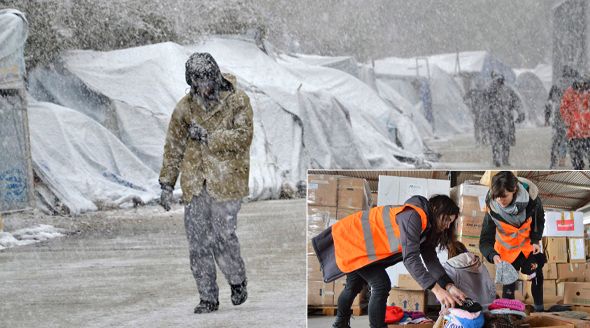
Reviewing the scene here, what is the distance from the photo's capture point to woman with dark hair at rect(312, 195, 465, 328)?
2.87 meters

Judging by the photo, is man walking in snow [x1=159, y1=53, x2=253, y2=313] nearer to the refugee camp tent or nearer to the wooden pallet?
the wooden pallet

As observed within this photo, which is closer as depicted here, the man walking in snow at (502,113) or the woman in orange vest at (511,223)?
the woman in orange vest at (511,223)

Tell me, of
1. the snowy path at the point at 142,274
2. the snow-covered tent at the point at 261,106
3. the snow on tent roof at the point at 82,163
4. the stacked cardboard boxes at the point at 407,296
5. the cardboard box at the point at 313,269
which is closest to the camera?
the stacked cardboard boxes at the point at 407,296

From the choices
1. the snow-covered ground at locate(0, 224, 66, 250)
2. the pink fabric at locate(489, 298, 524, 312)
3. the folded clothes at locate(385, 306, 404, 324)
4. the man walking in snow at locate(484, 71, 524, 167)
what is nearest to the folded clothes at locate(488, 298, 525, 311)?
the pink fabric at locate(489, 298, 524, 312)

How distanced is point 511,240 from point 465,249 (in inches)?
6.5

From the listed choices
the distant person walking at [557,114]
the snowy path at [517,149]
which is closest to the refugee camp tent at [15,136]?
the snowy path at [517,149]

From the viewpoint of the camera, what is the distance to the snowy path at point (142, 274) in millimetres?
3996

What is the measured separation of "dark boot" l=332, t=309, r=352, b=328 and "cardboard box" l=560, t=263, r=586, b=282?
2.50ft

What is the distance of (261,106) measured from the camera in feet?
15.1

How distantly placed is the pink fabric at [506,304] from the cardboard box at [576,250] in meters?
0.23

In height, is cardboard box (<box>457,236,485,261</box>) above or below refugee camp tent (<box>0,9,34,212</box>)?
below

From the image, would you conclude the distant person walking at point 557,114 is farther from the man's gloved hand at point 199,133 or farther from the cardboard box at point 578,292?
the man's gloved hand at point 199,133

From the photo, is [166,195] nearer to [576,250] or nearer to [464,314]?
[464,314]

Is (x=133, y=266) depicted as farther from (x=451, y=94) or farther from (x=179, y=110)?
(x=451, y=94)
